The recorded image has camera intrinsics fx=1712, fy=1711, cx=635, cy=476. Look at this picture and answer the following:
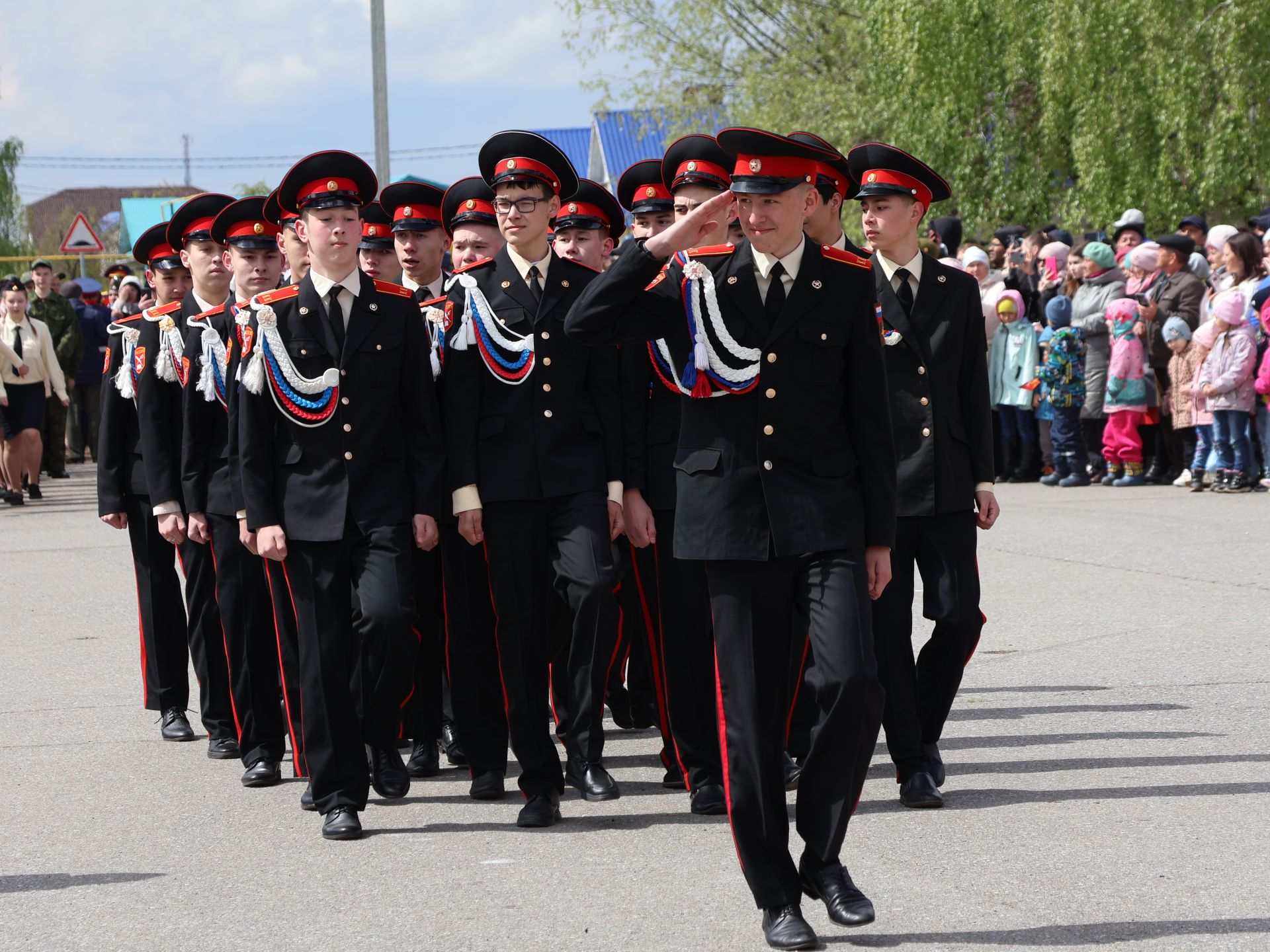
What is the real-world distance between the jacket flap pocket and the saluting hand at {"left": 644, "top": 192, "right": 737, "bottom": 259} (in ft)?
1.89

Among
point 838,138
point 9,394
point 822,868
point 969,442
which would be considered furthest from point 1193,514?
point 838,138

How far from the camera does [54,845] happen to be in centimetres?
579

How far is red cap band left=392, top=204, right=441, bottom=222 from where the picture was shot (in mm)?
7441

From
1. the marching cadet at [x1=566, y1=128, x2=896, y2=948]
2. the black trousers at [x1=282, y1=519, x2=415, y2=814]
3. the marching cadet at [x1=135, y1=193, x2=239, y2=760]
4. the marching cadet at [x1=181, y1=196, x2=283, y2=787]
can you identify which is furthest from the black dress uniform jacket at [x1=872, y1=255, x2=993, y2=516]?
the marching cadet at [x1=135, y1=193, x2=239, y2=760]

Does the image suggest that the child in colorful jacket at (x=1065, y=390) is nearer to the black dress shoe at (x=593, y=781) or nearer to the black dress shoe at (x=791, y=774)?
the black dress shoe at (x=791, y=774)

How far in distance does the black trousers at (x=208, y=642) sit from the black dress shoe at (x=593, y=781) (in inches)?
70.0

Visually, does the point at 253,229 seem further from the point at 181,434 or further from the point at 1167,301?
the point at 1167,301

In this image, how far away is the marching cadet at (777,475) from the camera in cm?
454

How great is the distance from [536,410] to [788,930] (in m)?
2.31

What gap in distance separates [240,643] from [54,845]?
137 centimetres

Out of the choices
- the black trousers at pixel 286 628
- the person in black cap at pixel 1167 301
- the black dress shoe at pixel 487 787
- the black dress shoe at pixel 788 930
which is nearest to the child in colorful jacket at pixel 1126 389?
the person in black cap at pixel 1167 301

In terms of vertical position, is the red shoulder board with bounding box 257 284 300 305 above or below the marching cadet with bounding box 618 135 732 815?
above

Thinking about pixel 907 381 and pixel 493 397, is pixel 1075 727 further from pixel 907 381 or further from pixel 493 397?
pixel 493 397

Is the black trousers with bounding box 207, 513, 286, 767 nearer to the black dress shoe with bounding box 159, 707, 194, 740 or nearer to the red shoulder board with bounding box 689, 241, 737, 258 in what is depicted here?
the black dress shoe with bounding box 159, 707, 194, 740
